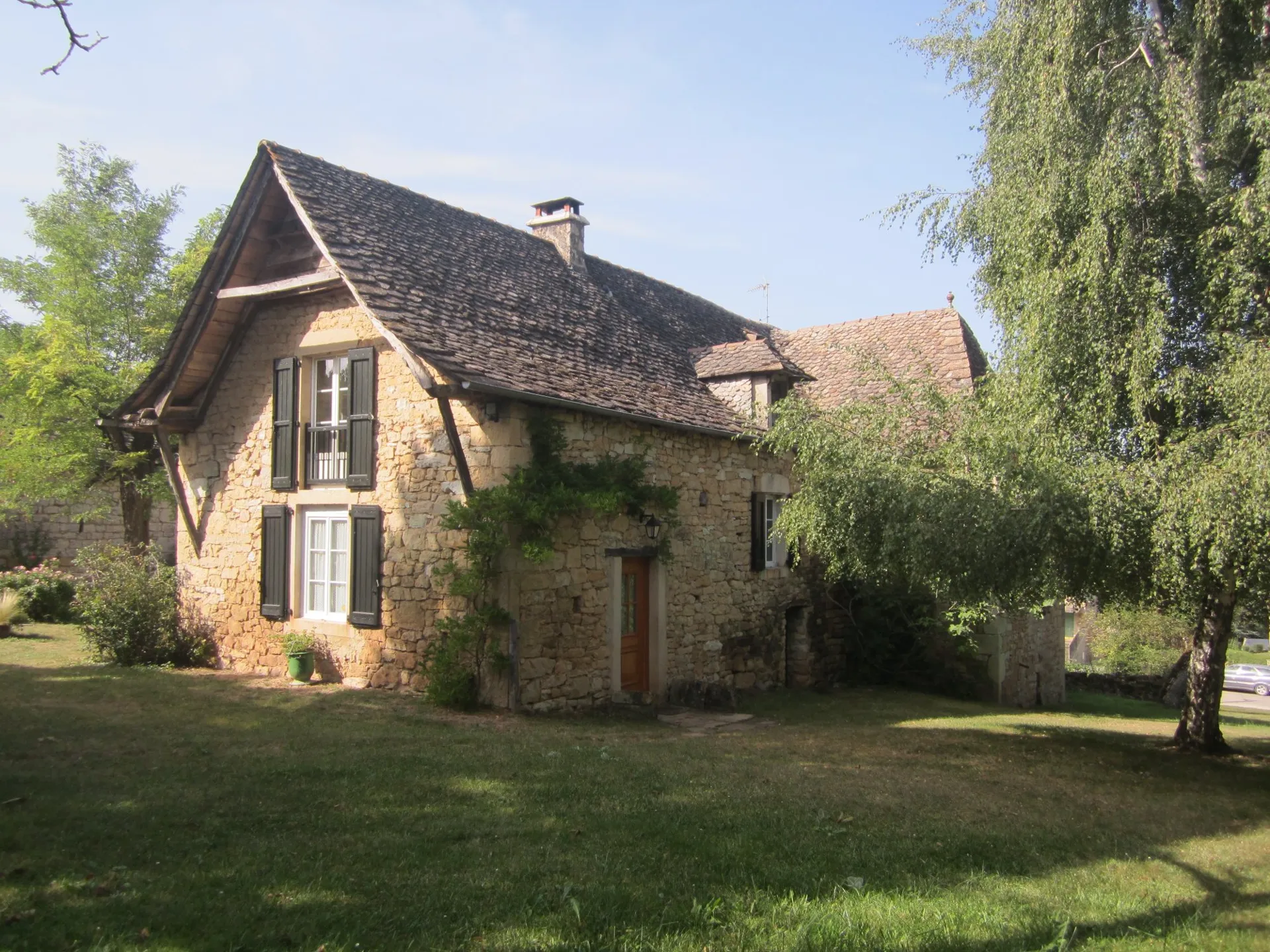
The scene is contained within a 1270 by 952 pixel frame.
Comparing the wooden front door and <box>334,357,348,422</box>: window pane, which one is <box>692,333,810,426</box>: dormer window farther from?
<box>334,357,348,422</box>: window pane

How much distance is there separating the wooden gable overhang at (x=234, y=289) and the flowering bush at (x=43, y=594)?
5667 mm

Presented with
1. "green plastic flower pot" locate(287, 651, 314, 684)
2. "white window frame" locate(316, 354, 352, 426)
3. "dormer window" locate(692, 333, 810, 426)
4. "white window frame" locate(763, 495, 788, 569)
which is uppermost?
"dormer window" locate(692, 333, 810, 426)

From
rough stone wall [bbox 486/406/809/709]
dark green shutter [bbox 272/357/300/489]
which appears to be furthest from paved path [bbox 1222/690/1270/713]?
dark green shutter [bbox 272/357/300/489]

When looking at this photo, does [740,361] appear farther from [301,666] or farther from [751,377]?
[301,666]

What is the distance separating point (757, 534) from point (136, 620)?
28.3 feet

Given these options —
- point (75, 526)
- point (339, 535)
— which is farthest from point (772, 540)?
point (75, 526)

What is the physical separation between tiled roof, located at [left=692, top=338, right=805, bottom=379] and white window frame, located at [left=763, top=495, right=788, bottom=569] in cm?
196

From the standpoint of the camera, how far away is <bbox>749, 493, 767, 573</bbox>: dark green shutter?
1355cm

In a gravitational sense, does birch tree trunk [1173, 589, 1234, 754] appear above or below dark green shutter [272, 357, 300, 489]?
below

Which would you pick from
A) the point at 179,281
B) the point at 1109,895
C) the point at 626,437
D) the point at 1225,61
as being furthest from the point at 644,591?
the point at 179,281

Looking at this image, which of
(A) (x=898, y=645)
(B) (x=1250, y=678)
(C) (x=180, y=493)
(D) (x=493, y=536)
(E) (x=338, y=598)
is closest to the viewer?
(D) (x=493, y=536)

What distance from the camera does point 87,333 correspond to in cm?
1888

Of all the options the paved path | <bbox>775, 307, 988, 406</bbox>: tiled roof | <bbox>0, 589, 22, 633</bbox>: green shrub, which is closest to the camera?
<bbox>0, 589, 22, 633</bbox>: green shrub

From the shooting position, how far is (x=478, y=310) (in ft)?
37.4
